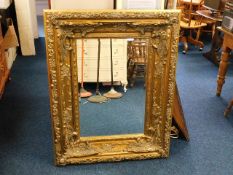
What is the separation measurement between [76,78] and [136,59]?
46 cm

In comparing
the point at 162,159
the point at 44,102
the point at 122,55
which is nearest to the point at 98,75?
the point at 122,55

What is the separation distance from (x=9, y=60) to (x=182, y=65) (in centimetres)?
217

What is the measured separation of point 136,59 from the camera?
7.17ft

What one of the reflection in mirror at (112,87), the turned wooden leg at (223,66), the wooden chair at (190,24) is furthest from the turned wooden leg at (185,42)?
the reflection in mirror at (112,87)

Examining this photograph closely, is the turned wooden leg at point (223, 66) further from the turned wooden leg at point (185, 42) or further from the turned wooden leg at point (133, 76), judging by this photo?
the turned wooden leg at point (185, 42)

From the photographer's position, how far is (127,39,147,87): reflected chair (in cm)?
204

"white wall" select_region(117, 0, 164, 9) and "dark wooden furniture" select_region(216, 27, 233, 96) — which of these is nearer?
"white wall" select_region(117, 0, 164, 9)

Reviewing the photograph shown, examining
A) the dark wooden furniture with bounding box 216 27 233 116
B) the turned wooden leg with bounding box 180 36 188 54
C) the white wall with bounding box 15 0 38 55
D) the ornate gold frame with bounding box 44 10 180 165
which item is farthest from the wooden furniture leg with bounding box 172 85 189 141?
the white wall with bounding box 15 0 38 55

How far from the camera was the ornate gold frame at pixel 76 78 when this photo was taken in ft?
5.94

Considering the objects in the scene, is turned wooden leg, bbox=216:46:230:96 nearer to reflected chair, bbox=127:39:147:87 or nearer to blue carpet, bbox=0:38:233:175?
blue carpet, bbox=0:38:233:175

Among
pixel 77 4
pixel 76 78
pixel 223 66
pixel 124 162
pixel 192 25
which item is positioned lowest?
pixel 124 162

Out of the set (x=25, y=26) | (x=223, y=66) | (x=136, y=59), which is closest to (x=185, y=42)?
(x=223, y=66)

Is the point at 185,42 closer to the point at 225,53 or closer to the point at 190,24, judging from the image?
the point at 190,24

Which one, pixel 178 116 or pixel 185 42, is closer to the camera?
pixel 178 116
